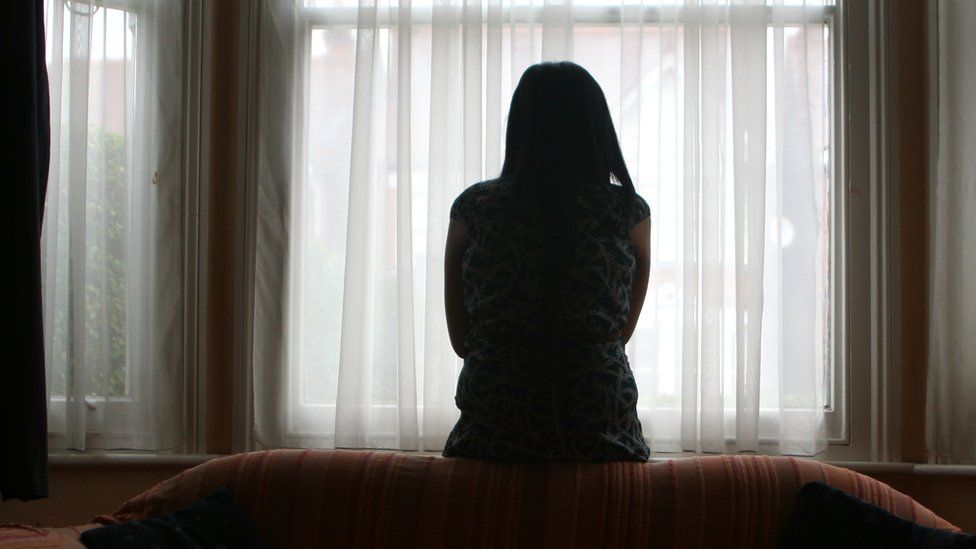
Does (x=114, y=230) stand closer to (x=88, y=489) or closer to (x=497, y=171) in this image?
(x=88, y=489)

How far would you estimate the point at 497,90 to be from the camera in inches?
92.1

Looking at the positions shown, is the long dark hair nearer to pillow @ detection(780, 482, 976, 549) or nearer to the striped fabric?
the striped fabric

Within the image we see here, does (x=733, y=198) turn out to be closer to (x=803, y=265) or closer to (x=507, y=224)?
(x=803, y=265)

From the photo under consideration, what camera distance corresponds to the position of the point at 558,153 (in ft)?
5.89

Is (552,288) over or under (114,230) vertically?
under

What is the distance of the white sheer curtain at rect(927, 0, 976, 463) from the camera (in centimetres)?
222

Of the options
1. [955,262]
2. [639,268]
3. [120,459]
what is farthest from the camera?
[120,459]

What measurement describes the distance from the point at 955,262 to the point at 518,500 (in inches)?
50.0

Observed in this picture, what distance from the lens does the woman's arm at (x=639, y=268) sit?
192 centimetres

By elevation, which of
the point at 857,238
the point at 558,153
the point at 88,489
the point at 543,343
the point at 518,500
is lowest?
the point at 88,489

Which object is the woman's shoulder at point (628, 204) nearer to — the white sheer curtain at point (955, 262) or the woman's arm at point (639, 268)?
the woman's arm at point (639, 268)

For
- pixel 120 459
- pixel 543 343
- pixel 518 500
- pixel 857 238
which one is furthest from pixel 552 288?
pixel 120 459

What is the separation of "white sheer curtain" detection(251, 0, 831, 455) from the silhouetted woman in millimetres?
477

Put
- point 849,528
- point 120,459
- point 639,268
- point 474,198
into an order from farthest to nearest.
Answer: point 120,459 → point 639,268 → point 474,198 → point 849,528
